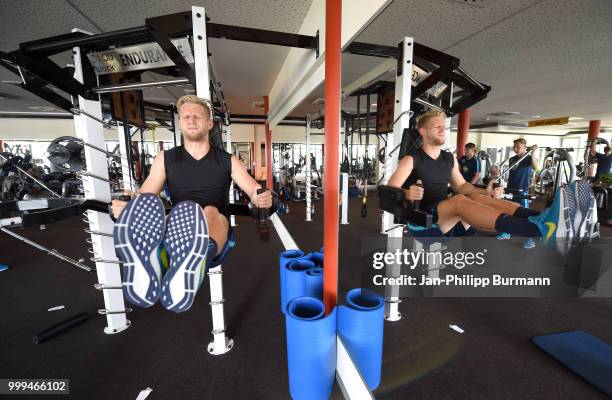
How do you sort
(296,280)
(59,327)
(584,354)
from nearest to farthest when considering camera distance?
1. (584,354)
2. (296,280)
3. (59,327)

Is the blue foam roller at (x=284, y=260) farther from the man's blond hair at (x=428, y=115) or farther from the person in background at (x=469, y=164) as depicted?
the person in background at (x=469, y=164)

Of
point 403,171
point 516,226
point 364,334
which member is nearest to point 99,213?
point 364,334

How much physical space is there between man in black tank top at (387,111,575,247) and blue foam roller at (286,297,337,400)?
2.37 ft

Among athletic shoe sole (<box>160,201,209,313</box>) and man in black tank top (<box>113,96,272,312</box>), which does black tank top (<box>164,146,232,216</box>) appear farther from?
athletic shoe sole (<box>160,201,209,313</box>)

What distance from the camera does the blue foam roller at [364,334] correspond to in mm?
1209

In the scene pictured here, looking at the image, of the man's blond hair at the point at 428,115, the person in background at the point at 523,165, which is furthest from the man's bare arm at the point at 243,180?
the person in background at the point at 523,165

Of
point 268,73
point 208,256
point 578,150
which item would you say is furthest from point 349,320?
point 268,73

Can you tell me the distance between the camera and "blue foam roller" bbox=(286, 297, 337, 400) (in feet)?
3.81

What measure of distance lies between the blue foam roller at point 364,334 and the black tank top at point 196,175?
0.90 m

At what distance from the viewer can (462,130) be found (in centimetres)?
265

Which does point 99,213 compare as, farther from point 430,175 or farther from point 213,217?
point 430,175

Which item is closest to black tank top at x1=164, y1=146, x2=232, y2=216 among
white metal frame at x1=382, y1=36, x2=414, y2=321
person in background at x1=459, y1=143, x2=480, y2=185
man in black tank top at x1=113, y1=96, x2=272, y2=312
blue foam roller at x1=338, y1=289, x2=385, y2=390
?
man in black tank top at x1=113, y1=96, x2=272, y2=312

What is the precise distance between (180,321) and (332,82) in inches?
78.7

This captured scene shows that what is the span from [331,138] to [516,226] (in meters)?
0.83
